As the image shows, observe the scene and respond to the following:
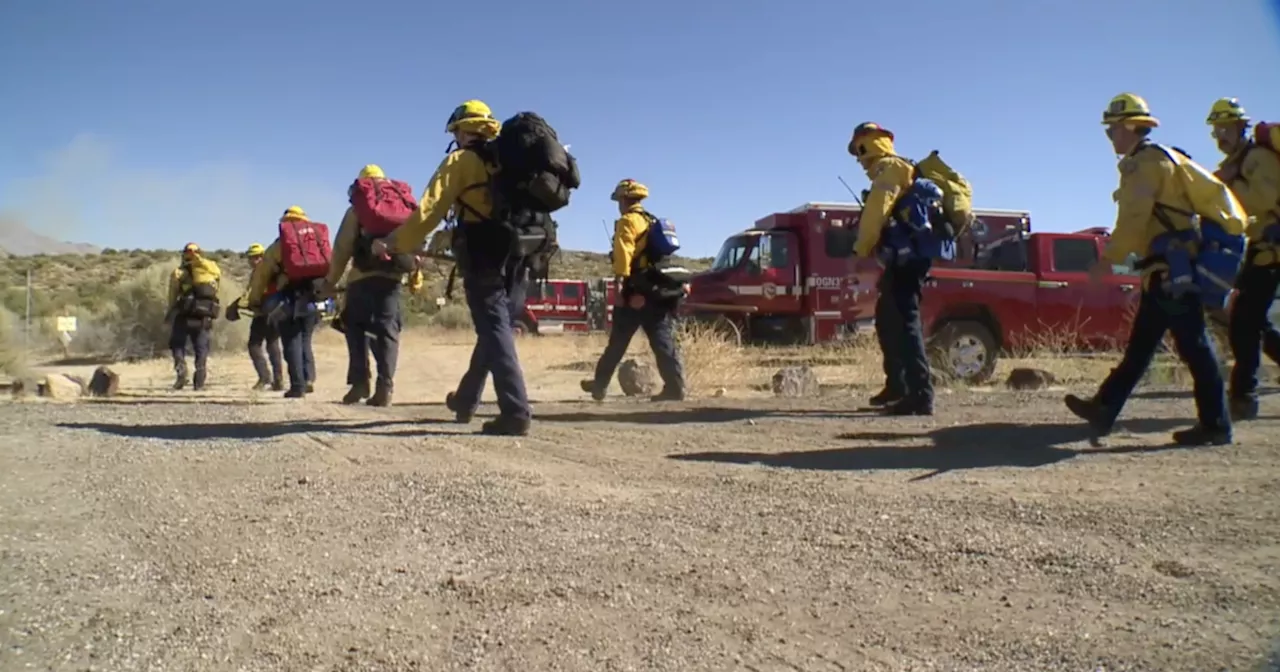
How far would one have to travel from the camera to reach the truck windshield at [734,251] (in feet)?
56.1

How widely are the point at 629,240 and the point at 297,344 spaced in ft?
12.0

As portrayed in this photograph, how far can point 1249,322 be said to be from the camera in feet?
21.4

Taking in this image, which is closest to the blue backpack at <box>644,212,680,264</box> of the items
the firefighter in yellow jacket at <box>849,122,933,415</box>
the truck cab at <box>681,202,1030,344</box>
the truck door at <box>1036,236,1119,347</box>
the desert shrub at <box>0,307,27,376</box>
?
the firefighter in yellow jacket at <box>849,122,933,415</box>

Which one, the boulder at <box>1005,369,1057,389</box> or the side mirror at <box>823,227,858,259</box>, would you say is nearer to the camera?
the boulder at <box>1005,369,1057,389</box>

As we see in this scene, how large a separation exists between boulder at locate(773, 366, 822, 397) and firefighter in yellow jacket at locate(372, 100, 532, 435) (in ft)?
13.6

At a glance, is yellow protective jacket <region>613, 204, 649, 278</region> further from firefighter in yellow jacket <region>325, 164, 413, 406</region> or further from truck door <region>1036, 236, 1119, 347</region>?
truck door <region>1036, 236, 1119, 347</region>

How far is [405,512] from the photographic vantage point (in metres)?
4.05

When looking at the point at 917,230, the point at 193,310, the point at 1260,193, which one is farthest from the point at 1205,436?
the point at 193,310

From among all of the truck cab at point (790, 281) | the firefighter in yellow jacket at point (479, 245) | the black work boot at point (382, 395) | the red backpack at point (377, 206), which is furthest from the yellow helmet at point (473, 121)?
the truck cab at point (790, 281)

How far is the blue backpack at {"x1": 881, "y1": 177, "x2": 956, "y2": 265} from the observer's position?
22.7 feet

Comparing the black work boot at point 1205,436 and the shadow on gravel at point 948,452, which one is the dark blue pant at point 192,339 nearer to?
the shadow on gravel at point 948,452

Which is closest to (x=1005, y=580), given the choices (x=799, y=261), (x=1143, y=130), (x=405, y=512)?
(x=405, y=512)

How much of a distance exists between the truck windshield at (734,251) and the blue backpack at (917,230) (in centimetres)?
995

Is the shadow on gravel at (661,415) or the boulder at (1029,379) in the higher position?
the boulder at (1029,379)
